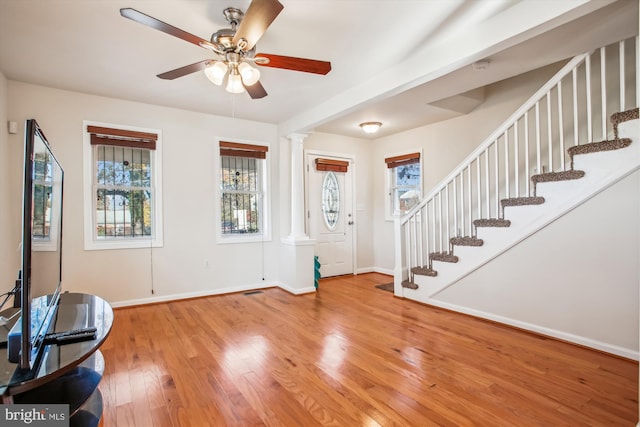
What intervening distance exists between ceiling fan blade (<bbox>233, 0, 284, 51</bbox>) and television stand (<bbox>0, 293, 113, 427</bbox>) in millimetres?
1704

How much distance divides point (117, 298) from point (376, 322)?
3061 mm

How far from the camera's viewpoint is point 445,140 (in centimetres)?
489

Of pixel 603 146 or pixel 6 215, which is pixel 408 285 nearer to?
pixel 603 146

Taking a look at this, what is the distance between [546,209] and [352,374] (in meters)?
2.26

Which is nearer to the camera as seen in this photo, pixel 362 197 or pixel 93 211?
pixel 93 211

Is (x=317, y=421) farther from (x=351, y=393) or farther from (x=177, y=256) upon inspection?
(x=177, y=256)

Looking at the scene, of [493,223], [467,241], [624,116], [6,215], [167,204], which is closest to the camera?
[624,116]

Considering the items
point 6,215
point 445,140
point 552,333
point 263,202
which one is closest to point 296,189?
point 263,202

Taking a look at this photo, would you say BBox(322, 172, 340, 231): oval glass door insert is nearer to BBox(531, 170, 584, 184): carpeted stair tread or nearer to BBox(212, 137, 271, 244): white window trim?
BBox(212, 137, 271, 244): white window trim

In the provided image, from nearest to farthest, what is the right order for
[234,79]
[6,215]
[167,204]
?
[234,79] → [6,215] → [167,204]

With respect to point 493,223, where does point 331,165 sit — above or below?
above

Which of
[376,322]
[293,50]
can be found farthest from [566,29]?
[376,322]

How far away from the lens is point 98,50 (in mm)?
2693

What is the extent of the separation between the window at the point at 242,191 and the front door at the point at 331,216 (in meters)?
0.85
